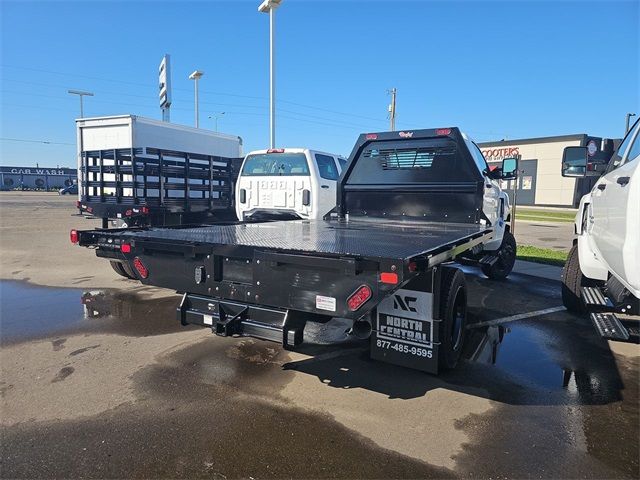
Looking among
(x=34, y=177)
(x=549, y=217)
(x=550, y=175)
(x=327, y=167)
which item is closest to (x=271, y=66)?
(x=327, y=167)

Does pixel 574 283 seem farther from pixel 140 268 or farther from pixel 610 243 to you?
pixel 140 268

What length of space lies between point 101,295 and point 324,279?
17.5 feet

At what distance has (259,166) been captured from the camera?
9.28 metres

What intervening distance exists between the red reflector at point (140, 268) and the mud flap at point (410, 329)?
7.02 ft

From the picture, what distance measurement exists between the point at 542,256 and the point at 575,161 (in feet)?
21.7

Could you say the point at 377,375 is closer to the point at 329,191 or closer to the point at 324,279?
the point at 324,279

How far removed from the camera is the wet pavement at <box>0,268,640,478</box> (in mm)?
2803

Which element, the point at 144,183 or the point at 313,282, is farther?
the point at 144,183

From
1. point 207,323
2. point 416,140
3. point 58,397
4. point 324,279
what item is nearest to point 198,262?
point 207,323

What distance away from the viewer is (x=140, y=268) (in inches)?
163

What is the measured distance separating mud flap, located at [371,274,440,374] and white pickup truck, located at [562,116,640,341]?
4.23 feet

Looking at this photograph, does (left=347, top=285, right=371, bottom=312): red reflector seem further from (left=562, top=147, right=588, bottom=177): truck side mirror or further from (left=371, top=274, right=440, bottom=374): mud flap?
(left=562, top=147, right=588, bottom=177): truck side mirror

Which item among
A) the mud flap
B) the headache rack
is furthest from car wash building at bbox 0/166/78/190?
the mud flap

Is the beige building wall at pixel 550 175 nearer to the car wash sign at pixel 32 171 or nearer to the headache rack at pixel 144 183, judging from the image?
the headache rack at pixel 144 183
